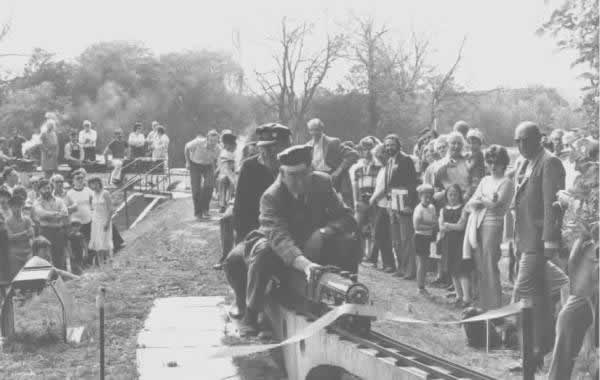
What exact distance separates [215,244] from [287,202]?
29.0 ft

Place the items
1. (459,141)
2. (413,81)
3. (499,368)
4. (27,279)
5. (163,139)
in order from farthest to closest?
(413,81) < (163,139) < (459,141) < (27,279) < (499,368)

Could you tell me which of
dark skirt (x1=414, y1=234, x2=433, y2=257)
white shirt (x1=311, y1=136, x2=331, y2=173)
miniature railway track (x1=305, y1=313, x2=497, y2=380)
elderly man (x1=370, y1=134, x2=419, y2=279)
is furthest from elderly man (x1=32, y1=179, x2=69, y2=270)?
miniature railway track (x1=305, y1=313, x2=497, y2=380)

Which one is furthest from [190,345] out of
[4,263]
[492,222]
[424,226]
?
[4,263]

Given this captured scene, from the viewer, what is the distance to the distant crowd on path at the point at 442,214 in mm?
8281

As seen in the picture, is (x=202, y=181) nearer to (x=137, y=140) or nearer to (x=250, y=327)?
(x=137, y=140)

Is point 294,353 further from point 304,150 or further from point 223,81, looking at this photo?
point 223,81

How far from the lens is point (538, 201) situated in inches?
356

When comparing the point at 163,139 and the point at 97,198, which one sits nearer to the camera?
the point at 97,198

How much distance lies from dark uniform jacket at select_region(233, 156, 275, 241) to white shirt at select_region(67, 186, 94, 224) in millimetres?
8734

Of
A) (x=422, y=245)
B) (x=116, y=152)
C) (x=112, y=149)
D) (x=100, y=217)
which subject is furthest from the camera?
(x=112, y=149)

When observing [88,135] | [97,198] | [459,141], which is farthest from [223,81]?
[459,141]

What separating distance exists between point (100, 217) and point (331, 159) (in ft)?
17.3

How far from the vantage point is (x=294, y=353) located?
26.2 ft

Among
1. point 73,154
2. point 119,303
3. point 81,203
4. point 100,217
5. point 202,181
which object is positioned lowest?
point 119,303
